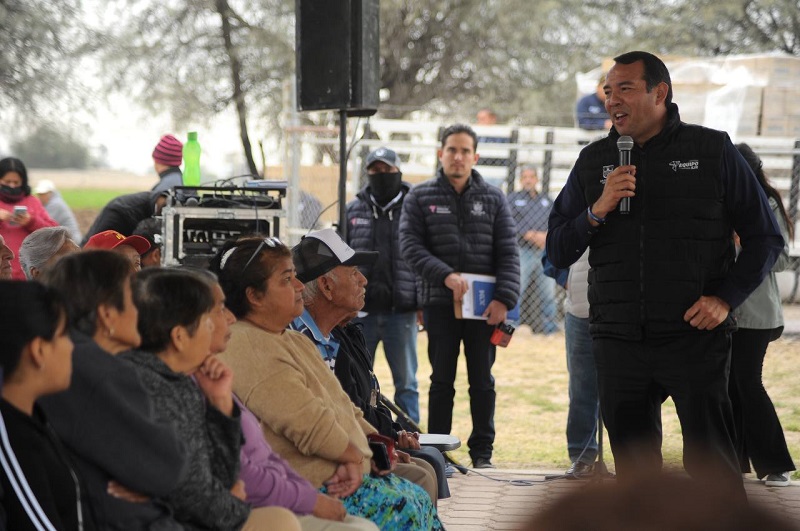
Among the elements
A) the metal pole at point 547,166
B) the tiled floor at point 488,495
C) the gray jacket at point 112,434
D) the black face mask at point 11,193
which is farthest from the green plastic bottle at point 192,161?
the metal pole at point 547,166

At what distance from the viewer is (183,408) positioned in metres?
3.00

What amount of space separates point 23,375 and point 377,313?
523cm

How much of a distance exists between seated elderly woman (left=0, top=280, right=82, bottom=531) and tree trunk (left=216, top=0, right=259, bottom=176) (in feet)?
53.6

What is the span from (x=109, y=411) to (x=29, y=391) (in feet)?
0.83

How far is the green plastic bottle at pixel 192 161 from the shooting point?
736 cm

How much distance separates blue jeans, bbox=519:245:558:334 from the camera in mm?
13094

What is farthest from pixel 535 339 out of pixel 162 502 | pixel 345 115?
pixel 162 502

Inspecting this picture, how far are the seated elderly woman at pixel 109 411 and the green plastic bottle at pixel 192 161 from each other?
454 centimetres

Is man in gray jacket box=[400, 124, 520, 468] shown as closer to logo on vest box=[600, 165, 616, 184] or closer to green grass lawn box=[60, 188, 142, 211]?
logo on vest box=[600, 165, 616, 184]

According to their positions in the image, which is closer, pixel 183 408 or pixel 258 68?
pixel 183 408

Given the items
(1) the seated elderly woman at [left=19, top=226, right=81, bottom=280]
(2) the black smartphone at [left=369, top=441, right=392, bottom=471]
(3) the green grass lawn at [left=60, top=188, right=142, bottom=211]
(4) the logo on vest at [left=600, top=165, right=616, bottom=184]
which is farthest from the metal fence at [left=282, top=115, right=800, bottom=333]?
(3) the green grass lawn at [left=60, top=188, right=142, bottom=211]

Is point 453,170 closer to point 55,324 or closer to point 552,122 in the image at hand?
point 55,324

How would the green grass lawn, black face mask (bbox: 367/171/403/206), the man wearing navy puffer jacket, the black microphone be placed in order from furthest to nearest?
the green grass lawn, black face mask (bbox: 367/171/403/206), the man wearing navy puffer jacket, the black microphone

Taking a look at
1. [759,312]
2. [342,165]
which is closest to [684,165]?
[759,312]
